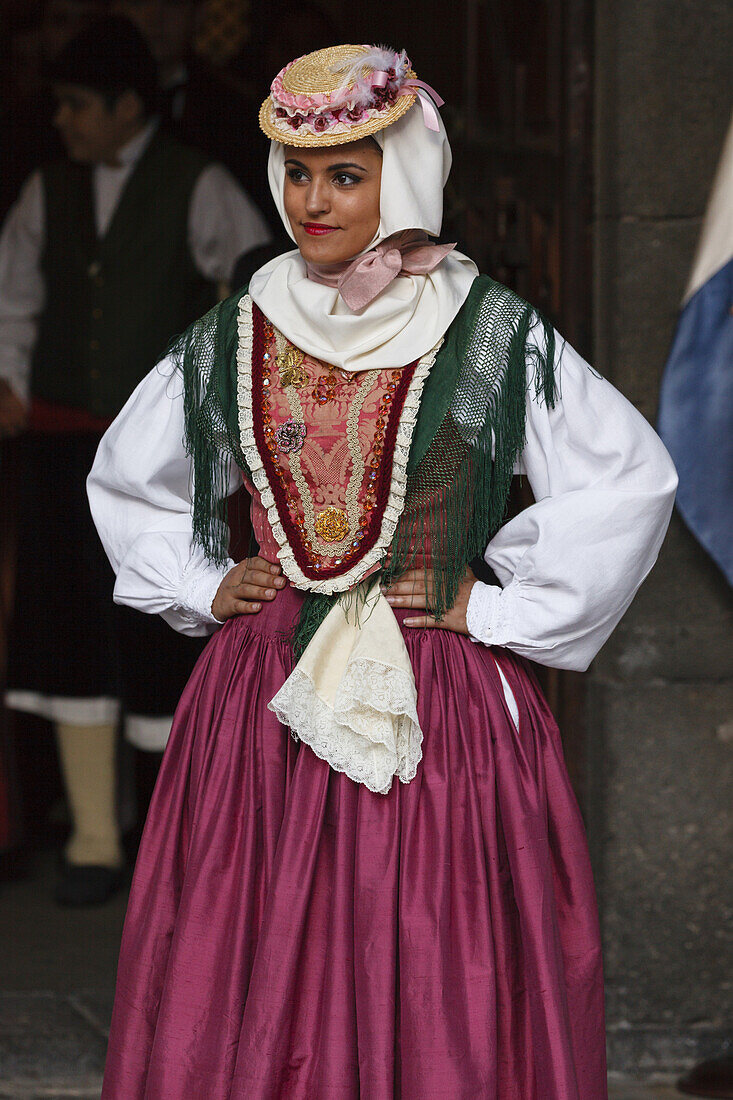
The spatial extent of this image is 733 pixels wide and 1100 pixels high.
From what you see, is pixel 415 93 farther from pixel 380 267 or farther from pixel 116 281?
pixel 116 281

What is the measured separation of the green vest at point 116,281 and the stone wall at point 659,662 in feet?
4.47

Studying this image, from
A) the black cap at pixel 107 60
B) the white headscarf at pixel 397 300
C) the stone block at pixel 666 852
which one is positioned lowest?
the stone block at pixel 666 852

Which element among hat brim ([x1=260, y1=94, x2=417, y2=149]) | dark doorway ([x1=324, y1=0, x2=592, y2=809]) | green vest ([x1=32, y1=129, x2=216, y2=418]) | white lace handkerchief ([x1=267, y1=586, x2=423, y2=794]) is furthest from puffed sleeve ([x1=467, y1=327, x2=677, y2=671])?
green vest ([x1=32, y1=129, x2=216, y2=418])

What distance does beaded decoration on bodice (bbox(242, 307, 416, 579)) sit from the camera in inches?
87.0

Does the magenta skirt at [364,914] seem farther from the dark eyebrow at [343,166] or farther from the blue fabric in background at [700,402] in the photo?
the blue fabric in background at [700,402]

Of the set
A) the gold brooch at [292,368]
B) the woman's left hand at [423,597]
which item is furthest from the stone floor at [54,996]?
the gold brooch at [292,368]

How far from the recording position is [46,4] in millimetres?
4742

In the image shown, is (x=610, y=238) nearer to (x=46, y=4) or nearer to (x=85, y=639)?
(x=85, y=639)

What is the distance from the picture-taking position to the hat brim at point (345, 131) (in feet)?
7.03

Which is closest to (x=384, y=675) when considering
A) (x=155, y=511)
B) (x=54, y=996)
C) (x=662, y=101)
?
(x=155, y=511)

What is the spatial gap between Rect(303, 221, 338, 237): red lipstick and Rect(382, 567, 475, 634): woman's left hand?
20.9 inches

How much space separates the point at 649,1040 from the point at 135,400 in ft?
6.15

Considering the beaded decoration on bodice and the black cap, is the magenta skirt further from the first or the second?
the black cap

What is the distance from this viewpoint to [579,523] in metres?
2.17
